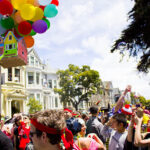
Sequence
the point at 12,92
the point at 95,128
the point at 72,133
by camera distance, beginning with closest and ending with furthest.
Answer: the point at 72,133 < the point at 95,128 < the point at 12,92

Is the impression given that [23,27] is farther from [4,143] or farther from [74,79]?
[74,79]

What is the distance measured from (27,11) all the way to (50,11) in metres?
0.48

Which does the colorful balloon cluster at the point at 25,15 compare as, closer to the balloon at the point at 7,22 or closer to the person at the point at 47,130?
the balloon at the point at 7,22

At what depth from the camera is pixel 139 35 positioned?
659 cm

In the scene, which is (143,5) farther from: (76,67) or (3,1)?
(76,67)

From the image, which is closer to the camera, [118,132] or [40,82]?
[118,132]

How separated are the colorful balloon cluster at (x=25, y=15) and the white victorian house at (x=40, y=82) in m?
23.6

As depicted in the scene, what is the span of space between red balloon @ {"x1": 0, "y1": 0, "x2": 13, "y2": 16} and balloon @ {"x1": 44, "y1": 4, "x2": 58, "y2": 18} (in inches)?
24.3

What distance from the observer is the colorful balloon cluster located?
312cm

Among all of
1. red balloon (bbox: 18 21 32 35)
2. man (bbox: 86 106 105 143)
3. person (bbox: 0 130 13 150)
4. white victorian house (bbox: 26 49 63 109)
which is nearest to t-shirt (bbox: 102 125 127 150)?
man (bbox: 86 106 105 143)

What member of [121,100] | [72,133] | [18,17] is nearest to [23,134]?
[72,133]

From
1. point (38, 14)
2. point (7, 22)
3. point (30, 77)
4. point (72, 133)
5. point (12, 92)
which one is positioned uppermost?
point (30, 77)

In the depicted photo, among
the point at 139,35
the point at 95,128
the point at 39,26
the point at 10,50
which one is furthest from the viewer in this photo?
the point at 139,35

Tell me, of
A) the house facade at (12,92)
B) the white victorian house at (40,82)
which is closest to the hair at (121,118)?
the house facade at (12,92)
